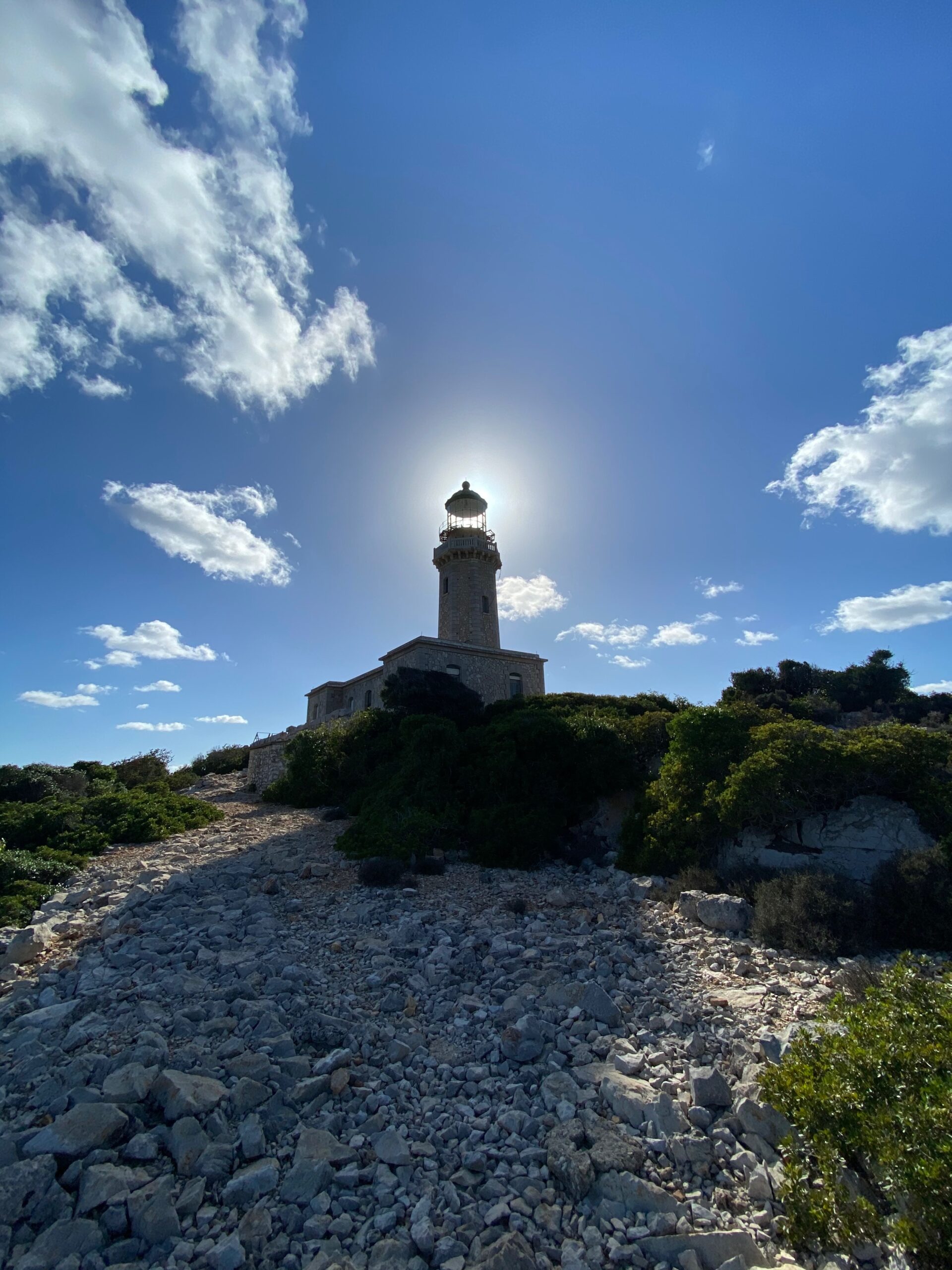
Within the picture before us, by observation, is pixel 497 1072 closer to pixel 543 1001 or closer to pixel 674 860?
pixel 543 1001

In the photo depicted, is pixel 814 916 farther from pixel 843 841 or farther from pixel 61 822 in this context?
pixel 61 822

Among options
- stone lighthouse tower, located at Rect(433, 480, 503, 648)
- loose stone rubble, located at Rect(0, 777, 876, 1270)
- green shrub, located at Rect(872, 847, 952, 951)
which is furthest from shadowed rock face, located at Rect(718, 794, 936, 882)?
stone lighthouse tower, located at Rect(433, 480, 503, 648)

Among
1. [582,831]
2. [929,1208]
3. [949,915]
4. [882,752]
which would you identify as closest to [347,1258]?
[929,1208]

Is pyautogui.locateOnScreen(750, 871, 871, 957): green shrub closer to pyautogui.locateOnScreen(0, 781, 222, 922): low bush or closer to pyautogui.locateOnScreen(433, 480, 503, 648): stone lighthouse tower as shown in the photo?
pyautogui.locateOnScreen(0, 781, 222, 922): low bush

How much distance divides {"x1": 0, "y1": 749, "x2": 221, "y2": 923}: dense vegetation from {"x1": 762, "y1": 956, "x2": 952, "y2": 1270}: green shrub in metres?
12.0

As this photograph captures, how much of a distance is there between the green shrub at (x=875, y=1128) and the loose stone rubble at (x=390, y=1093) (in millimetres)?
267

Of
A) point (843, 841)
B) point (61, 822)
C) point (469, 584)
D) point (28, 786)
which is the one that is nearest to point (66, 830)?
point (61, 822)

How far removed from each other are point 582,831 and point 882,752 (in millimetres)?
7341

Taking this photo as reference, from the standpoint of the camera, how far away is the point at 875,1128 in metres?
4.38

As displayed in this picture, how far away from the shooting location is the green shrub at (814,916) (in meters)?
8.45

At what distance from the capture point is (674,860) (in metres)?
12.4

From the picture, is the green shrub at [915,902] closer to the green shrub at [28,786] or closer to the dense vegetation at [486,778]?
the dense vegetation at [486,778]

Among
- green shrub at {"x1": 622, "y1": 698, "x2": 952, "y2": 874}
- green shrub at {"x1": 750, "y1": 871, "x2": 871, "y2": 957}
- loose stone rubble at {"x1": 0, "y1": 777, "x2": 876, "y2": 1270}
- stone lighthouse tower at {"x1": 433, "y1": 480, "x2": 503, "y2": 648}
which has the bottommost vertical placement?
loose stone rubble at {"x1": 0, "y1": 777, "x2": 876, "y2": 1270}

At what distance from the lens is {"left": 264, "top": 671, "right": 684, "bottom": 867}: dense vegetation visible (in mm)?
14617
